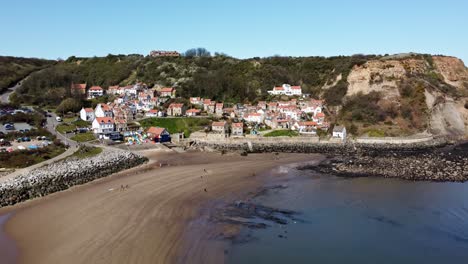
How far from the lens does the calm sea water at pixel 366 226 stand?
18219 mm

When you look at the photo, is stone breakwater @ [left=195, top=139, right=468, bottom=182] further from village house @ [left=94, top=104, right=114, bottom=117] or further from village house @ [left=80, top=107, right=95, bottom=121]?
village house @ [left=80, top=107, right=95, bottom=121]

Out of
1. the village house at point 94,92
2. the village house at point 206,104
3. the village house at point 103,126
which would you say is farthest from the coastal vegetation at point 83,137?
the village house at point 94,92

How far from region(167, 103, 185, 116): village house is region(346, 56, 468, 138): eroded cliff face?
33280 mm

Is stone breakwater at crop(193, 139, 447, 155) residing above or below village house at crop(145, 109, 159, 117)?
below

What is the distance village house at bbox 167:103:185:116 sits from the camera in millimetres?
67438

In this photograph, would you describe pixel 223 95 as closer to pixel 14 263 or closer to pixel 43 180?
pixel 43 180

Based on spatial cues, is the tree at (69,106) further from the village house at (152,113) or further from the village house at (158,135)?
the village house at (158,135)

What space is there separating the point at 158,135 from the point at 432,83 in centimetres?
5144

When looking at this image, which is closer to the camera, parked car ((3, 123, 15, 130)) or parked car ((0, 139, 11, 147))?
parked car ((0, 139, 11, 147))

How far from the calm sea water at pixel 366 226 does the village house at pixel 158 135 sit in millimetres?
26179

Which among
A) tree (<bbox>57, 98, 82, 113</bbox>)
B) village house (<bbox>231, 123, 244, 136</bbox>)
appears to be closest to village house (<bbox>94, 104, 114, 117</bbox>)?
tree (<bbox>57, 98, 82, 113</bbox>)

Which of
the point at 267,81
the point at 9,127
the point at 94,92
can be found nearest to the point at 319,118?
the point at 267,81

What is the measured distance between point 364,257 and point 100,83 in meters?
88.3

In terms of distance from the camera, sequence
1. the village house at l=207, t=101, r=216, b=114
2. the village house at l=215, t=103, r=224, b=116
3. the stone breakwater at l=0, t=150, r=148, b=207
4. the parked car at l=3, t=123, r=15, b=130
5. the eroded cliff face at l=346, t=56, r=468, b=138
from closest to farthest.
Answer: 1. the stone breakwater at l=0, t=150, r=148, b=207
2. the parked car at l=3, t=123, r=15, b=130
3. the eroded cliff face at l=346, t=56, r=468, b=138
4. the village house at l=215, t=103, r=224, b=116
5. the village house at l=207, t=101, r=216, b=114
